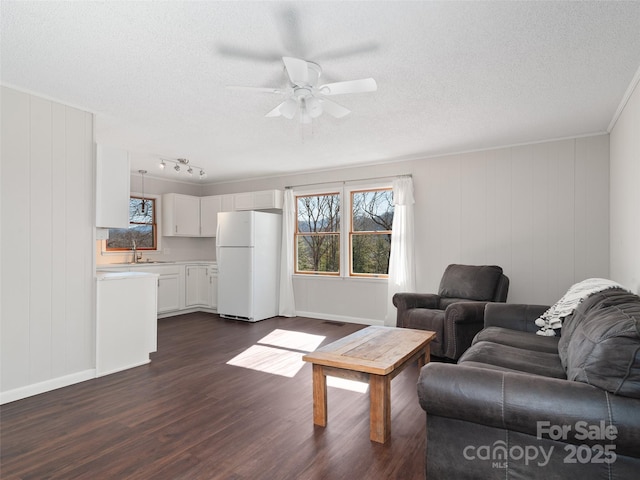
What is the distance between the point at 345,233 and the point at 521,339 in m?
3.43

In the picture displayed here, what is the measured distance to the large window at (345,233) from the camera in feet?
18.5

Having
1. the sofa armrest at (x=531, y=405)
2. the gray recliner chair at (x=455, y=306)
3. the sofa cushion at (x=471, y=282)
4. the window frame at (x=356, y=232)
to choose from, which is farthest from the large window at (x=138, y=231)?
the sofa armrest at (x=531, y=405)

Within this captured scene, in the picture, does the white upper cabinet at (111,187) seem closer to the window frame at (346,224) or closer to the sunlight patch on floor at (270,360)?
the sunlight patch on floor at (270,360)

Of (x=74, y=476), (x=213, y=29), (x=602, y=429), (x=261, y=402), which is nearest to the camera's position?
(x=602, y=429)

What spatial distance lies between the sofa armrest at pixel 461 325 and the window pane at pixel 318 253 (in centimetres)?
253

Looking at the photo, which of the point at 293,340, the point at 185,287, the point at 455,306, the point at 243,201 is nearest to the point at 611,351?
the point at 455,306

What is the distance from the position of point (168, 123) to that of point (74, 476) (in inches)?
119

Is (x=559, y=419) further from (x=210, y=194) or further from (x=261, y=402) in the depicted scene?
(x=210, y=194)

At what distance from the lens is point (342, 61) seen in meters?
2.48

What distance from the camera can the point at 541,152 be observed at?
4.40m

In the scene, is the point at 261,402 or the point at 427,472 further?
the point at 261,402

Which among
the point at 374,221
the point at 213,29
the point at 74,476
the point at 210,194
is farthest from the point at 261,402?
the point at 210,194

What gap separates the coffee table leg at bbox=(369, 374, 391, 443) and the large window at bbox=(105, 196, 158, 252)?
5.29 m

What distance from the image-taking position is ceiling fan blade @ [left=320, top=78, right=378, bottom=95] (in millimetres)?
2331
